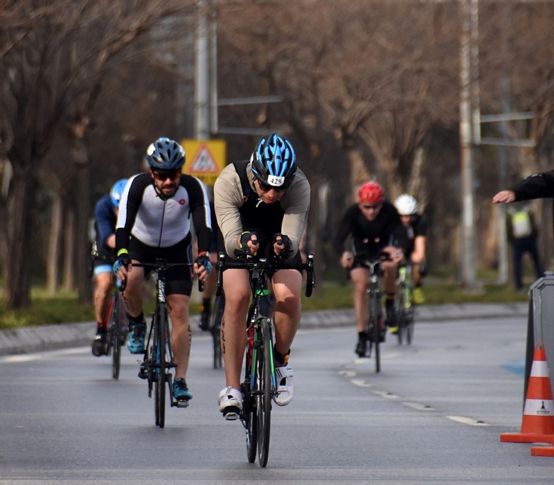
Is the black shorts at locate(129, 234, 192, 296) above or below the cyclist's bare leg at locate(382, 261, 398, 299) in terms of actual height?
above

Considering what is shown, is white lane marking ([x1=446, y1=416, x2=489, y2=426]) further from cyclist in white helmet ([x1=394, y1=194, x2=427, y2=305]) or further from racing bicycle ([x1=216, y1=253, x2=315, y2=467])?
cyclist in white helmet ([x1=394, y1=194, x2=427, y2=305])

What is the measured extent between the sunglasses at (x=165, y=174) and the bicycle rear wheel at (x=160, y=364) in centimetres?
86

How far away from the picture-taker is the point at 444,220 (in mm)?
81438

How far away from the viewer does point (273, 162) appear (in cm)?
1052

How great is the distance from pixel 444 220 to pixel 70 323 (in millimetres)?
58117

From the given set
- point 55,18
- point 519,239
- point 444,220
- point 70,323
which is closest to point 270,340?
point 70,323

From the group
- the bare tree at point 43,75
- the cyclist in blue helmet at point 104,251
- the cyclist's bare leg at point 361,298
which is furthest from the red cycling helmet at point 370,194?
the bare tree at point 43,75

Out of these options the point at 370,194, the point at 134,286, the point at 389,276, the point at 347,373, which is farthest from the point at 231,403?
the point at 389,276

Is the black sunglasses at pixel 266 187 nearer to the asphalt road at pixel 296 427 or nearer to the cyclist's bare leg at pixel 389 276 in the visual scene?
the asphalt road at pixel 296 427

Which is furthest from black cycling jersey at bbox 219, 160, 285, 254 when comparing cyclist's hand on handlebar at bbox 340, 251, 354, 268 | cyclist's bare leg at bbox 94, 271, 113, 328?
cyclist's hand on handlebar at bbox 340, 251, 354, 268

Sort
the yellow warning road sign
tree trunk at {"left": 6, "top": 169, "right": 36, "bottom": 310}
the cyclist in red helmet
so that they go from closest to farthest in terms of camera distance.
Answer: the cyclist in red helmet → tree trunk at {"left": 6, "top": 169, "right": 36, "bottom": 310} → the yellow warning road sign

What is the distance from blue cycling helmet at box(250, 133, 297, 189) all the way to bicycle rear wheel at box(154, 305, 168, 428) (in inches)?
92.6

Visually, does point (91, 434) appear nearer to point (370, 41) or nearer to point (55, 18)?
point (55, 18)

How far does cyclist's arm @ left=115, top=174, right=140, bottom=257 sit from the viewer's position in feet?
42.0
